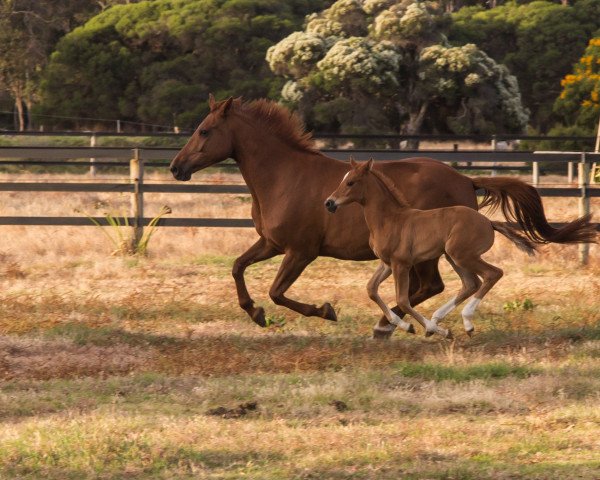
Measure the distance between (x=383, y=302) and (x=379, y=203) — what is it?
75cm

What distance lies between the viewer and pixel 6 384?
799 cm

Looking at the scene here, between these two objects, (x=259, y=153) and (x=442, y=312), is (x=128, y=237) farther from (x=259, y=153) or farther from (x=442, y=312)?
(x=442, y=312)

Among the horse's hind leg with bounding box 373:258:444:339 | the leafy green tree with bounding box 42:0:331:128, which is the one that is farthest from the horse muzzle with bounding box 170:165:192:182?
the leafy green tree with bounding box 42:0:331:128

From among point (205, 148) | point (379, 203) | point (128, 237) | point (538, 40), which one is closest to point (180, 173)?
point (205, 148)

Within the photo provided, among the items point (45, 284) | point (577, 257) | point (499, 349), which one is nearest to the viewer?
point (499, 349)

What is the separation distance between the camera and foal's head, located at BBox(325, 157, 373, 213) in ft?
30.5

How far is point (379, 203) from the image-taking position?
370 inches

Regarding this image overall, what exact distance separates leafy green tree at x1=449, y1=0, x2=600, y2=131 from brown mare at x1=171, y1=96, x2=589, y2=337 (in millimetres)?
30863

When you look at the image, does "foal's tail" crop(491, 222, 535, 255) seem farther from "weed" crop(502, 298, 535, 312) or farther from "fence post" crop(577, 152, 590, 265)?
"fence post" crop(577, 152, 590, 265)

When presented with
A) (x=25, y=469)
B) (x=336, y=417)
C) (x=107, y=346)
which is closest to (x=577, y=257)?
(x=107, y=346)

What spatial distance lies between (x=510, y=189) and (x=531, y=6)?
34599mm

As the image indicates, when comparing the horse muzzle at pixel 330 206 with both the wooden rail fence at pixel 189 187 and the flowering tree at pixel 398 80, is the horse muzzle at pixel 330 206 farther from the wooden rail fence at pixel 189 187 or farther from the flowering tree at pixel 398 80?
the flowering tree at pixel 398 80

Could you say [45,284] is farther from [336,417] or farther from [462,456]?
[462,456]

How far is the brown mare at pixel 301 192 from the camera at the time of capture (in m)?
9.98
